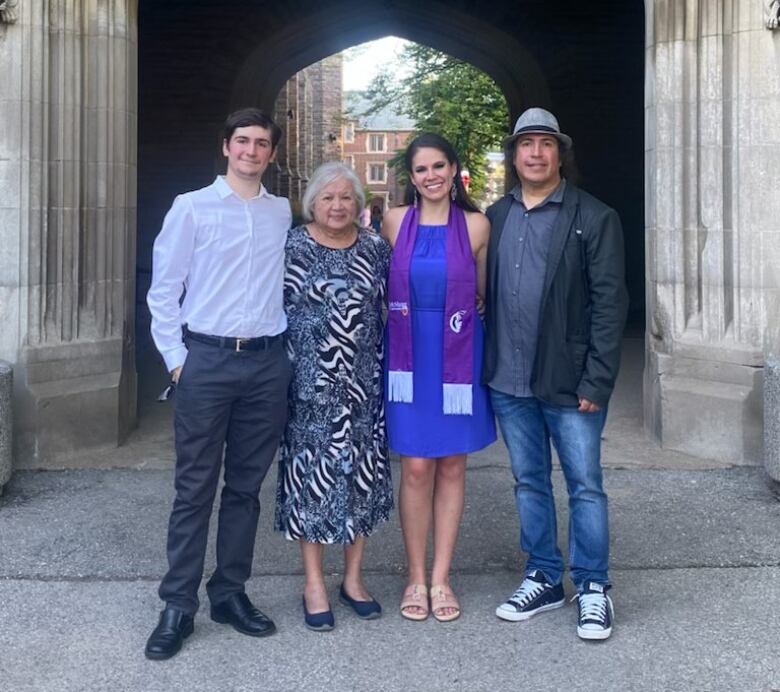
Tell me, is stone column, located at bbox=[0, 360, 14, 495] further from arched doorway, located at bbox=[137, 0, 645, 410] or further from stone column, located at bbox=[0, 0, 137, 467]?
arched doorway, located at bbox=[137, 0, 645, 410]

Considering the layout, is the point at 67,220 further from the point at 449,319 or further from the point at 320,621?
the point at 320,621

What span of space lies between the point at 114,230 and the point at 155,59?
25.7ft

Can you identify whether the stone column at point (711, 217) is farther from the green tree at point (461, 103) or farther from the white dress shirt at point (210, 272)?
the green tree at point (461, 103)

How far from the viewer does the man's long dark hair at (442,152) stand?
130 inches

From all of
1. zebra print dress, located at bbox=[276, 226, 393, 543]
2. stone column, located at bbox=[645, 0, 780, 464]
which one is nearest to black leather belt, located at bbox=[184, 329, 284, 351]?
zebra print dress, located at bbox=[276, 226, 393, 543]

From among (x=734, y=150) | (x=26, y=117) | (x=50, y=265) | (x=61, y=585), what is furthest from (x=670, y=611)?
(x=26, y=117)

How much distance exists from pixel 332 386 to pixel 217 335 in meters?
0.43

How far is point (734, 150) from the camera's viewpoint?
218 inches

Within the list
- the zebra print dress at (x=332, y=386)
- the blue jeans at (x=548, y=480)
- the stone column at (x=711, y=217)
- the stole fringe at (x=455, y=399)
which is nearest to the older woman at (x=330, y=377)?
the zebra print dress at (x=332, y=386)

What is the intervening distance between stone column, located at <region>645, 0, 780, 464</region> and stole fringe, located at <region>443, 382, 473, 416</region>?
2.75m

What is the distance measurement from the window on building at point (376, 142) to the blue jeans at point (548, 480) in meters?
78.6

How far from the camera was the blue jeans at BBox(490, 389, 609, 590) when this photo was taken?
3342 mm

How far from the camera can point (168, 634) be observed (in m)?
3.14

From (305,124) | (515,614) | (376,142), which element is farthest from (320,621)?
(376,142)
